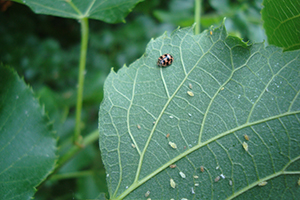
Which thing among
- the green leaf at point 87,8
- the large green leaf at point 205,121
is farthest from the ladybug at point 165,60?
the green leaf at point 87,8

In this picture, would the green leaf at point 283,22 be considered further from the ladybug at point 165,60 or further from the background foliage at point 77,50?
the background foliage at point 77,50

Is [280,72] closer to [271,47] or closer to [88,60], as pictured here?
[271,47]

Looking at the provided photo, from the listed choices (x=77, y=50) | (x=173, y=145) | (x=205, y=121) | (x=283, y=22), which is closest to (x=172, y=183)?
(x=173, y=145)

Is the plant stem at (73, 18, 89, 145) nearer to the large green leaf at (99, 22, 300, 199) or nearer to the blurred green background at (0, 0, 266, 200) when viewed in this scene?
the large green leaf at (99, 22, 300, 199)

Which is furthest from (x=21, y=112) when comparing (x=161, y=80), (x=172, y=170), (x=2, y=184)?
(x=172, y=170)

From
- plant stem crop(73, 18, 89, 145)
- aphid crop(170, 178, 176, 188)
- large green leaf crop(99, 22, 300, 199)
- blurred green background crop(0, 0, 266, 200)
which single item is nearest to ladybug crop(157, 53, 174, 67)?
large green leaf crop(99, 22, 300, 199)
